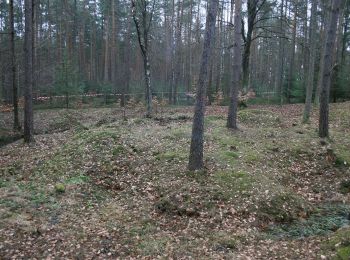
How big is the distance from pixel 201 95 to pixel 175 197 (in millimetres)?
2873

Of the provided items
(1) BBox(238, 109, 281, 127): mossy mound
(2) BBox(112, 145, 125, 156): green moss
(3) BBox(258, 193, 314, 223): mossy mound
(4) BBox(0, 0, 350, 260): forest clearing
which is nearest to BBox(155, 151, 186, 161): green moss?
(4) BBox(0, 0, 350, 260): forest clearing

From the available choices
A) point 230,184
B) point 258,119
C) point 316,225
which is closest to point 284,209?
point 316,225

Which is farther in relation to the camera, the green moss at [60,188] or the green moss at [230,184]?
the green moss at [60,188]

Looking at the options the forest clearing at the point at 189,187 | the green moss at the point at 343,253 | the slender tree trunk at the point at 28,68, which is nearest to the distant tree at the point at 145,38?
the forest clearing at the point at 189,187

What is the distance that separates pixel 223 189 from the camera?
898 cm

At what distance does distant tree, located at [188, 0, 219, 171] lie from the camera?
29.1 feet

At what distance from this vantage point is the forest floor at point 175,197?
674 cm

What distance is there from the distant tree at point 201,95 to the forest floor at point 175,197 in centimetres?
48

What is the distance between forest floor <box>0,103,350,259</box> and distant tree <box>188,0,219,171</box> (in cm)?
48

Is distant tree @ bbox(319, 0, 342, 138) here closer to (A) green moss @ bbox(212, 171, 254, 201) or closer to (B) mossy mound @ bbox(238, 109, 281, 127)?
(B) mossy mound @ bbox(238, 109, 281, 127)

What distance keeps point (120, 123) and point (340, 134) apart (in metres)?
10.1

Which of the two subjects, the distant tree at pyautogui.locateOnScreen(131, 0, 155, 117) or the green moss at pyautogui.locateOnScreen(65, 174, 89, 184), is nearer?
the green moss at pyautogui.locateOnScreen(65, 174, 89, 184)

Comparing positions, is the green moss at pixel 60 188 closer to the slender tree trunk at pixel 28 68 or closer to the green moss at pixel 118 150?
the green moss at pixel 118 150

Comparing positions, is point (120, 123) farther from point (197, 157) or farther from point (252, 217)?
point (252, 217)
